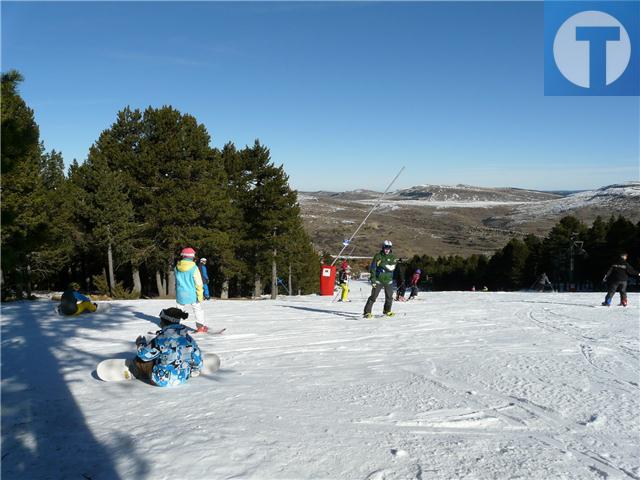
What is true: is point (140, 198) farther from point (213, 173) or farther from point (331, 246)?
point (331, 246)

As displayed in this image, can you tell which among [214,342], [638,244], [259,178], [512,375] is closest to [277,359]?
[214,342]

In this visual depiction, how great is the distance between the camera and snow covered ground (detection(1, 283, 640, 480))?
4.18 meters

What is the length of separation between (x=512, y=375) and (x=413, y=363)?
1.56m

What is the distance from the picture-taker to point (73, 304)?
13711mm

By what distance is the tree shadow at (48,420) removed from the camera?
4199 millimetres

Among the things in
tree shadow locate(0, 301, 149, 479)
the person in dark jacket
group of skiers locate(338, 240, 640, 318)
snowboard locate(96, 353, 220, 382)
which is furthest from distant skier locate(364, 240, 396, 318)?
the person in dark jacket

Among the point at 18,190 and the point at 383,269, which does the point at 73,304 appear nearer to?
the point at 383,269

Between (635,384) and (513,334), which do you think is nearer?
(635,384)

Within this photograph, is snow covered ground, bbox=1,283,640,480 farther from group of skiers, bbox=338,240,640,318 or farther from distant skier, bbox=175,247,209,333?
group of skiers, bbox=338,240,640,318

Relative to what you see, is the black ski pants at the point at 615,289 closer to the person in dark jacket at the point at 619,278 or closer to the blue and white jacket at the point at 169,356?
the person in dark jacket at the point at 619,278

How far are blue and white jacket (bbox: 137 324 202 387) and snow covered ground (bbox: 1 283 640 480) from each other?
0.19 m

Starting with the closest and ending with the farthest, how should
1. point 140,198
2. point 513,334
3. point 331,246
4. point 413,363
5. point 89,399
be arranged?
point 89,399 → point 413,363 → point 513,334 → point 140,198 → point 331,246

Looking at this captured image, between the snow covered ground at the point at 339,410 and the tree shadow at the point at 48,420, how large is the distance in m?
0.02

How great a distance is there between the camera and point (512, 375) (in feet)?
23.1
